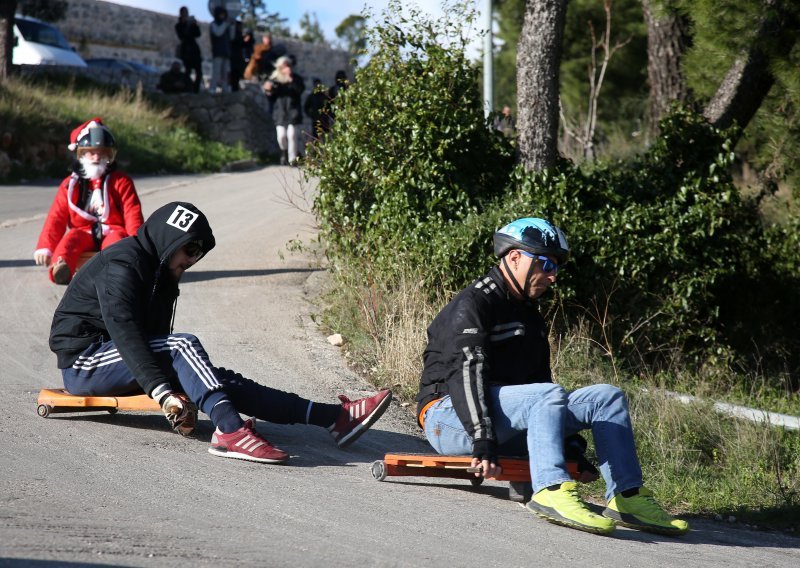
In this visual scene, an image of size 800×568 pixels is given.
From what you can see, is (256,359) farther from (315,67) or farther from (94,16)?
(315,67)

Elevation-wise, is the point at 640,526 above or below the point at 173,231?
below

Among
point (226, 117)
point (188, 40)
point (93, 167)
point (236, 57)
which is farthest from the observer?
point (236, 57)

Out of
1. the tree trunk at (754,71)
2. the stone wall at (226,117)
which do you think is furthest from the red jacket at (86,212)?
the stone wall at (226,117)

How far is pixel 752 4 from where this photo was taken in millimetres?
10750

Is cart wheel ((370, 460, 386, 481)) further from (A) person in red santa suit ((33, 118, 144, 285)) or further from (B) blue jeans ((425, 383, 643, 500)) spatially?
(A) person in red santa suit ((33, 118, 144, 285))

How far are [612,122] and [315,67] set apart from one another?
24341mm

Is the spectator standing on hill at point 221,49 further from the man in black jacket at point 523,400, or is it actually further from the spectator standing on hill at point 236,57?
the man in black jacket at point 523,400

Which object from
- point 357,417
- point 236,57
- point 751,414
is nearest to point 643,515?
point 357,417

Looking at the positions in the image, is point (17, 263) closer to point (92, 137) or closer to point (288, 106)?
point (92, 137)

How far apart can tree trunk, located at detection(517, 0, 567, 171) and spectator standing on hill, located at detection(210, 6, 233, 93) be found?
1628 cm

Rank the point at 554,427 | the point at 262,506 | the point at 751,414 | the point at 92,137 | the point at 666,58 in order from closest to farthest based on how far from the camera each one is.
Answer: the point at 262,506 < the point at 554,427 < the point at 751,414 < the point at 92,137 < the point at 666,58

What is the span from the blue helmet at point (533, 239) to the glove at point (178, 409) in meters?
1.85

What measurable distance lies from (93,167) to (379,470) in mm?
4883

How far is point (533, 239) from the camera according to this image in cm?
533
